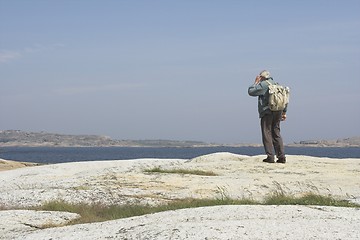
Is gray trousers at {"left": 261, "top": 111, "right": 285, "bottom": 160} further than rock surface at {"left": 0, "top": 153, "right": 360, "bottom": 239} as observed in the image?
Yes

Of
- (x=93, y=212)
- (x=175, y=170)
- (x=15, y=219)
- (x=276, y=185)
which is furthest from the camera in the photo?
(x=175, y=170)

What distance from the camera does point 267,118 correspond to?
1995cm

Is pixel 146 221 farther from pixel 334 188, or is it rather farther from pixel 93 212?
pixel 334 188

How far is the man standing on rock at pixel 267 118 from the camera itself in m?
19.6

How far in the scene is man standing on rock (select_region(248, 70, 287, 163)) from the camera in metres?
19.6

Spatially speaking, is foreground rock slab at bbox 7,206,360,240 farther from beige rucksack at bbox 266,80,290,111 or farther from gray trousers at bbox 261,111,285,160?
gray trousers at bbox 261,111,285,160

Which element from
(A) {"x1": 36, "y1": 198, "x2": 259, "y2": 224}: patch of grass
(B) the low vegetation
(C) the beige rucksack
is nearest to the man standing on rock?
(C) the beige rucksack

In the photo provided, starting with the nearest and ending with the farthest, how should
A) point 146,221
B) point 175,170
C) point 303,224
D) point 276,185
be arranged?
point 303,224
point 146,221
point 276,185
point 175,170

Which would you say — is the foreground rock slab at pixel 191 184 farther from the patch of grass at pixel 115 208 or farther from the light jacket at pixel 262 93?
the light jacket at pixel 262 93

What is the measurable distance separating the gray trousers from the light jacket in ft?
0.67

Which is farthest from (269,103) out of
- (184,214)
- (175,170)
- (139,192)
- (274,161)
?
(184,214)

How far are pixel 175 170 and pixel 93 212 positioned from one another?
5.85 meters

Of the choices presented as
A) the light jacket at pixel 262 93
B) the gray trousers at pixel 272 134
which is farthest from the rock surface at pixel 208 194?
the light jacket at pixel 262 93

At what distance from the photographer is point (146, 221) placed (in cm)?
973
